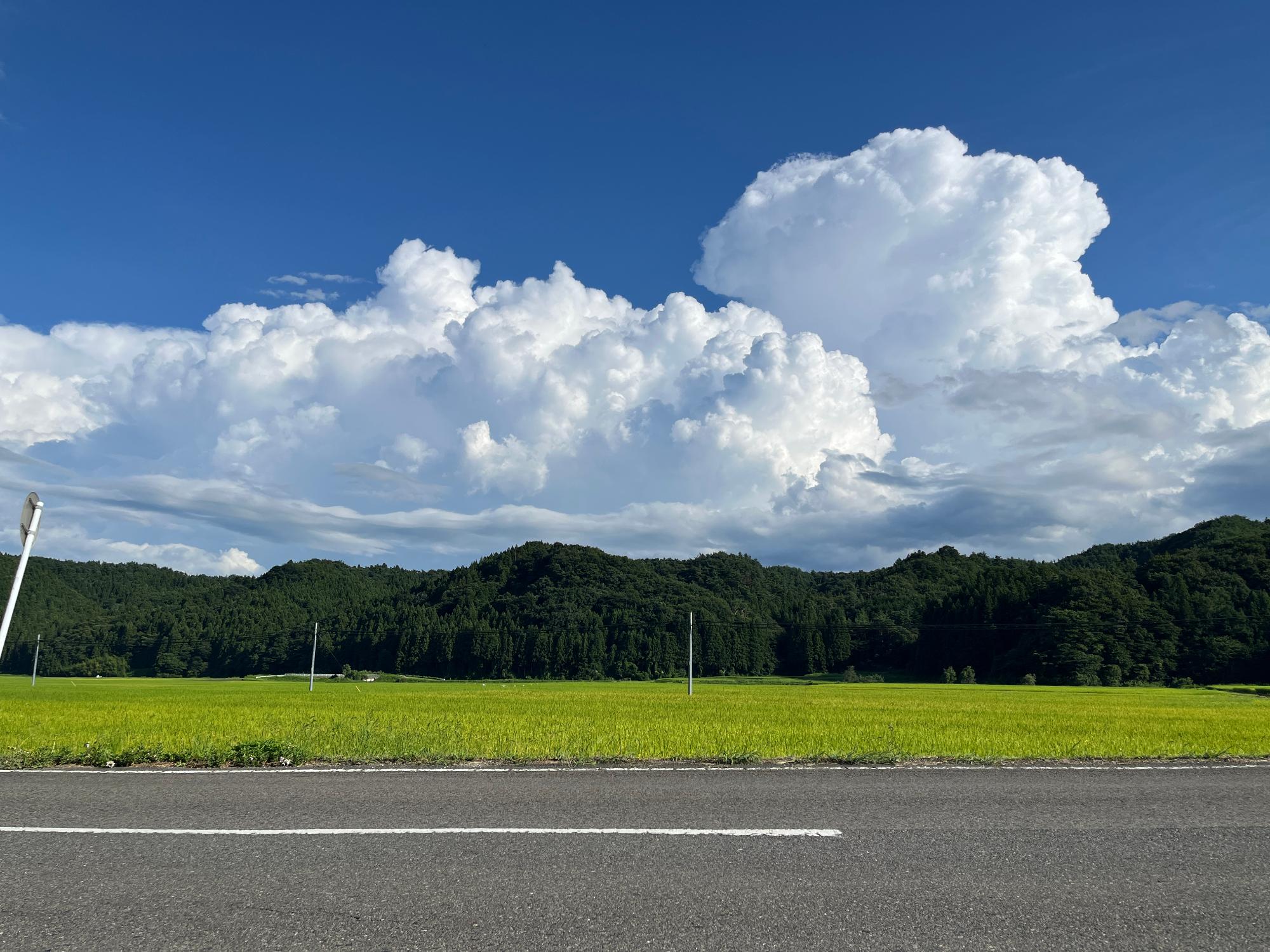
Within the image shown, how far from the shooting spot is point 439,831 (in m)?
7.87

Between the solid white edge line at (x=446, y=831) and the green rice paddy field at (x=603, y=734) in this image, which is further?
the green rice paddy field at (x=603, y=734)

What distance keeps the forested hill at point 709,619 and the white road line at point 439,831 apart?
4137 inches

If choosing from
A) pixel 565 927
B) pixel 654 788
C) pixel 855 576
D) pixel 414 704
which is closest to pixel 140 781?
pixel 654 788

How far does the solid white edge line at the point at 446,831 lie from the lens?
7.76 metres

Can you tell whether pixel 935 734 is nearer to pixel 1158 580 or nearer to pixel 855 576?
pixel 1158 580

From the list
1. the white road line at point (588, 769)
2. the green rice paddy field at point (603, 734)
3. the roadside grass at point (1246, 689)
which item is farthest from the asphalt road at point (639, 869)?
the roadside grass at point (1246, 689)

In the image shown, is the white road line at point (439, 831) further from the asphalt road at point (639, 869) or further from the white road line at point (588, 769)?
the white road line at point (588, 769)

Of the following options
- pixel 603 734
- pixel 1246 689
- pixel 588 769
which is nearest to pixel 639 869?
pixel 588 769

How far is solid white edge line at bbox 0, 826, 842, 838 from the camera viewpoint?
7.76 m

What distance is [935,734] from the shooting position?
1794 centimetres

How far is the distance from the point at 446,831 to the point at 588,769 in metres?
4.77

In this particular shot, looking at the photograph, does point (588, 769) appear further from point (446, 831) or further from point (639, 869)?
point (639, 869)

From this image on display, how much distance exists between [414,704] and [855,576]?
168m

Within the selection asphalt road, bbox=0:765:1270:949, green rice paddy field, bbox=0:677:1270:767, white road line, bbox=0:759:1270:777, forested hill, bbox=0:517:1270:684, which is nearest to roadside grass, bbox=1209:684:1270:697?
forested hill, bbox=0:517:1270:684
